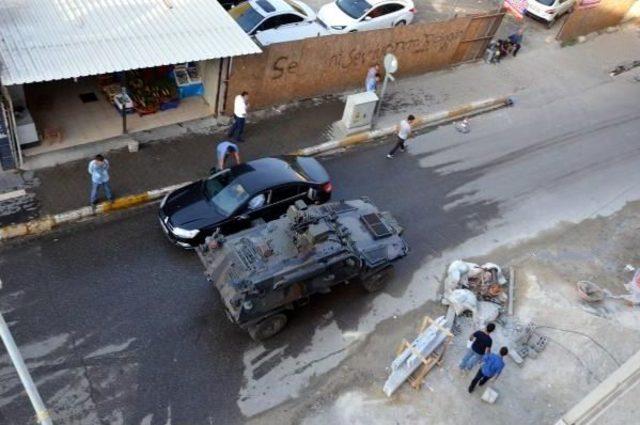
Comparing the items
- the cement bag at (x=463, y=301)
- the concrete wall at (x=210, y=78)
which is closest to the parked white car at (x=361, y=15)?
the concrete wall at (x=210, y=78)

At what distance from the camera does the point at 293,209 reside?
10.7 metres

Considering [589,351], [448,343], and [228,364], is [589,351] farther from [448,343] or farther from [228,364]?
[228,364]

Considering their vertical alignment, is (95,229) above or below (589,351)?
below

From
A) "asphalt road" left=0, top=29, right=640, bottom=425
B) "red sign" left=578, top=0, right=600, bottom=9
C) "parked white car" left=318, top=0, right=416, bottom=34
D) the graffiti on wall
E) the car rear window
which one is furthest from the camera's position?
"red sign" left=578, top=0, right=600, bottom=9

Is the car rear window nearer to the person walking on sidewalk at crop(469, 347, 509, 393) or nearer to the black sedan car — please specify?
the black sedan car

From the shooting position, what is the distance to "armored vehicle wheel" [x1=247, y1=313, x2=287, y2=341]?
10430 millimetres

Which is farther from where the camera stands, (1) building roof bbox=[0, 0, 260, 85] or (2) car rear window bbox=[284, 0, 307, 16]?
(2) car rear window bbox=[284, 0, 307, 16]

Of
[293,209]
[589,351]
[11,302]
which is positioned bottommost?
[11,302]

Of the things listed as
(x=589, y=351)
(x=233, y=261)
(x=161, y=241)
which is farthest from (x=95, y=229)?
(x=589, y=351)

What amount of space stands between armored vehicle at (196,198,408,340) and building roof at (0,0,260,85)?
201 inches

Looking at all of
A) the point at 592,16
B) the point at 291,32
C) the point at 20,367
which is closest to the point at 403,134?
the point at 291,32

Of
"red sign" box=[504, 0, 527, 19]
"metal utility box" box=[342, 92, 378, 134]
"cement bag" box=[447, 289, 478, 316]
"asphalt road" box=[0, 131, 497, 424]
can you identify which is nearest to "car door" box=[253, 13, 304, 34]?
"metal utility box" box=[342, 92, 378, 134]

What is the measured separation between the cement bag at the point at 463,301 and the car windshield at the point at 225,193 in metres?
4.97

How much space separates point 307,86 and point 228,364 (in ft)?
30.9
